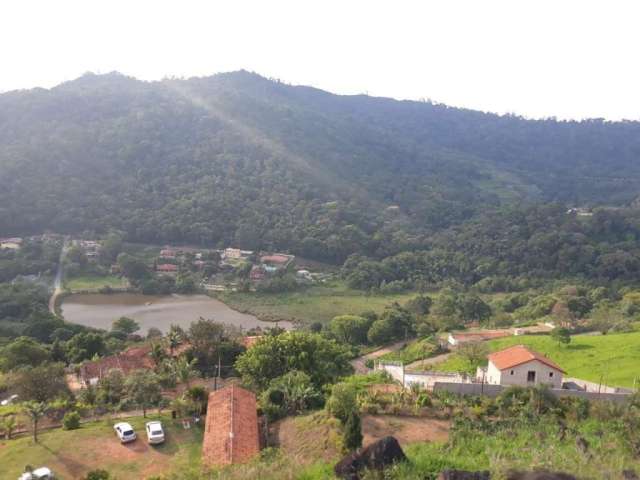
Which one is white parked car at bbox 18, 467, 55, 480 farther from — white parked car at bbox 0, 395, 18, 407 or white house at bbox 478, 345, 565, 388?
white house at bbox 478, 345, 565, 388

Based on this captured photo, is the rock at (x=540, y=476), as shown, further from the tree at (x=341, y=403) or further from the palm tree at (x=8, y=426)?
the palm tree at (x=8, y=426)

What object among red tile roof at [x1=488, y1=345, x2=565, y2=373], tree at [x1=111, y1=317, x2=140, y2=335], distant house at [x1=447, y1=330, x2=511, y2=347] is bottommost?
tree at [x1=111, y1=317, x2=140, y2=335]

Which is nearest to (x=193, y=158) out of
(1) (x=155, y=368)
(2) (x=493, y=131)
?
(1) (x=155, y=368)

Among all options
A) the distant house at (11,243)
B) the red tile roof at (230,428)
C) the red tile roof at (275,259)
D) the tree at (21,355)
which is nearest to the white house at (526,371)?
the red tile roof at (230,428)

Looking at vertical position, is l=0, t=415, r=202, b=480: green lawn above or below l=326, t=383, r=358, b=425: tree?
below

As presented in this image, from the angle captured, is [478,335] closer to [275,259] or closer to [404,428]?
[404,428]

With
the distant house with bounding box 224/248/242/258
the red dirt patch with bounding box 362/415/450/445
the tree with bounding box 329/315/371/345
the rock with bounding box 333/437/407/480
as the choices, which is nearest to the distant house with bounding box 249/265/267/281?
the distant house with bounding box 224/248/242/258

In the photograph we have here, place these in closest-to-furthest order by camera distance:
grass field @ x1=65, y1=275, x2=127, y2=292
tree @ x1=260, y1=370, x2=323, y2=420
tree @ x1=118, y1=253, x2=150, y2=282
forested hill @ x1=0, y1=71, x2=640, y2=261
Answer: tree @ x1=260, y1=370, x2=323, y2=420 → grass field @ x1=65, y1=275, x2=127, y2=292 → tree @ x1=118, y1=253, x2=150, y2=282 → forested hill @ x1=0, y1=71, x2=640, y2=261
